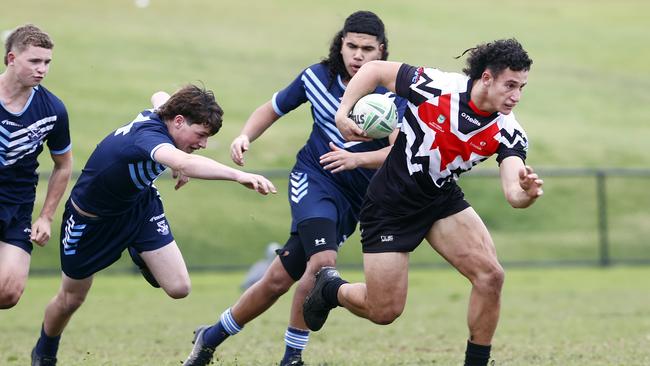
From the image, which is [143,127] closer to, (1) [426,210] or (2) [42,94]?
(2) [42,94]

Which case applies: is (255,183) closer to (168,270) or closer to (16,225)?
(168,270)

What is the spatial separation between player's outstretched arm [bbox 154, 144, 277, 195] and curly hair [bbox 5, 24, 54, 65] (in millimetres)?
1214

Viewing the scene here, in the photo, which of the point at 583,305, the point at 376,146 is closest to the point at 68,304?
the point at 376,146

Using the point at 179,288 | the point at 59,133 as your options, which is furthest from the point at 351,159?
the point at 59,133

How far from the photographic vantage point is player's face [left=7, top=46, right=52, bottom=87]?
688cm

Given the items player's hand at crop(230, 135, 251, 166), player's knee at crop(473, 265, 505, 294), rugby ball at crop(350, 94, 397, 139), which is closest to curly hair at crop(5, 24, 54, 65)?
player's hand at crop(230, 135, 251, 166)

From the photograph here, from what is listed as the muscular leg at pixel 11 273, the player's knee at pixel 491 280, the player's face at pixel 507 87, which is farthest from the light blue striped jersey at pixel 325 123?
the muscular leg at pixel 11 273

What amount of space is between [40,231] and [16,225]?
0.20m

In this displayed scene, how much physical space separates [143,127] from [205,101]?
423 millimetres

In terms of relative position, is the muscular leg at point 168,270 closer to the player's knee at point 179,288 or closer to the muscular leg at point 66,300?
the player's knee at point 179,288

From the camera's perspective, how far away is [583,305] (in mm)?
13234

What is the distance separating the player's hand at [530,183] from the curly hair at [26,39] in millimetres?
3132

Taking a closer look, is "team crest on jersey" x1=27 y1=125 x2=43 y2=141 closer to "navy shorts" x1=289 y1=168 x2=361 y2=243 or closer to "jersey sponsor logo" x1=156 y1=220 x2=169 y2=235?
"jersey sponsor logo" x1=156 y1=220 x2=169 y2=235

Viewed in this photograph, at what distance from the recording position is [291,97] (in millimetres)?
7797
